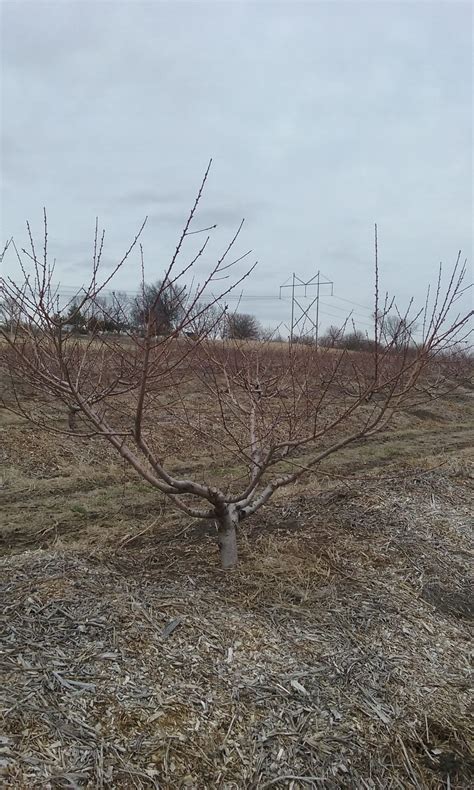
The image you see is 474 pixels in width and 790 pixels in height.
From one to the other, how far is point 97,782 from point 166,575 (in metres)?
1.56

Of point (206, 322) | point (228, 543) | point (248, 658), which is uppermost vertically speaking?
point (206, 322)

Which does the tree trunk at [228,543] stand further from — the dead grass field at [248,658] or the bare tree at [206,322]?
the bare tree at [206,322]

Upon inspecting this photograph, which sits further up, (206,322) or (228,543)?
(206,322)

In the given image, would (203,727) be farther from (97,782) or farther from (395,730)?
(395,730)

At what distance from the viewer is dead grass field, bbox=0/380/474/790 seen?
212 centimetres

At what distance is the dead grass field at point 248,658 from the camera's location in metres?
2.12

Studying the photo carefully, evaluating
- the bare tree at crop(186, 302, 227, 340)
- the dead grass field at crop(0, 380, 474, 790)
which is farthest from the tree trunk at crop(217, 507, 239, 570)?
the bare tree at crop(186, 302, 227, 340)

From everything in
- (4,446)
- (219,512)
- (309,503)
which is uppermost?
(219,512)

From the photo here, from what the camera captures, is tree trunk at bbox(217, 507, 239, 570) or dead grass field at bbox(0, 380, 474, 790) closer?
dead grass field at bbox(0, 380, 474, 790)

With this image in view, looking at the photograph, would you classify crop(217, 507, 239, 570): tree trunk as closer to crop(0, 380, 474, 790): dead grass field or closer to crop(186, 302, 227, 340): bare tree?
crop(0, 380, 474, 790): dead grass field

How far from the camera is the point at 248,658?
8.91 feet

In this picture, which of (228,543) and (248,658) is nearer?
(248,658)

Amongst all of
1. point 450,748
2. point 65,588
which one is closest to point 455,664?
point 450,748

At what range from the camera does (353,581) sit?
3621 mm
